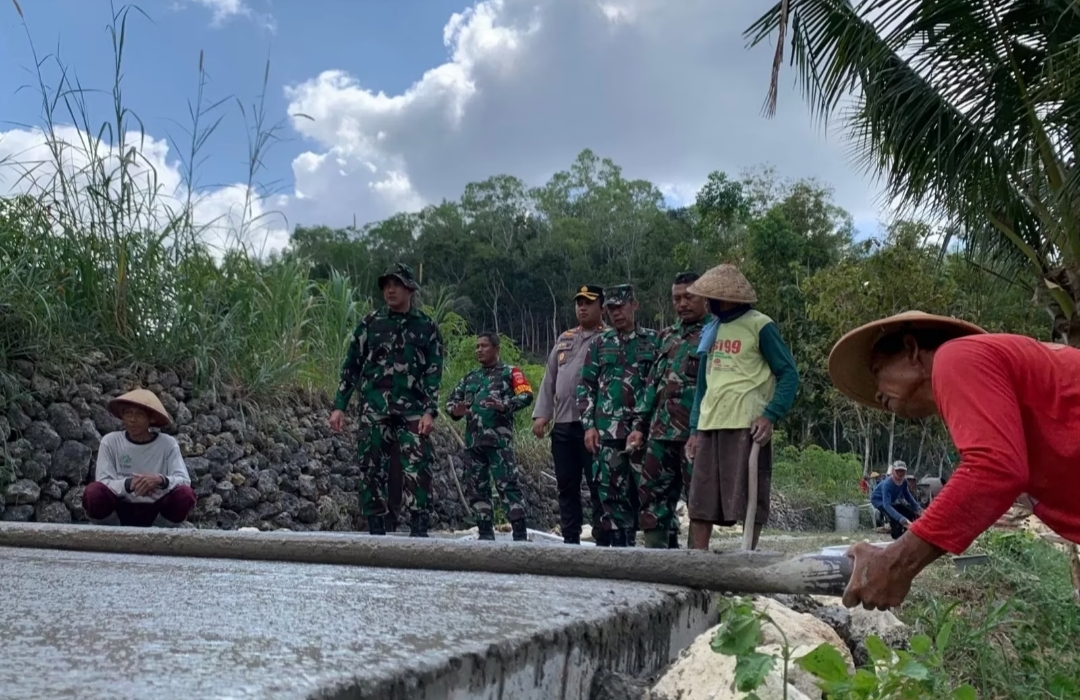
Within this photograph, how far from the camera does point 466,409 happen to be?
752 centimetres

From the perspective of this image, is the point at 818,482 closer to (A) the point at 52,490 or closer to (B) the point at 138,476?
(A) the point at 52,490

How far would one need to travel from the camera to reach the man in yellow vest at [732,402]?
15.1 feet

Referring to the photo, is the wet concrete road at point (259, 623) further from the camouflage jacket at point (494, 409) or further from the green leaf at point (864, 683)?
the camouflage jacket at point (494, 409)

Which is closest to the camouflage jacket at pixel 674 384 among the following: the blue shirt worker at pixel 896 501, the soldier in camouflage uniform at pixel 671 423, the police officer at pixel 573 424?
the soldier in camouflage uniform at pixel 671 423

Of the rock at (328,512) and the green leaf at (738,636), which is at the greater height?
the green leaf at (738,636)

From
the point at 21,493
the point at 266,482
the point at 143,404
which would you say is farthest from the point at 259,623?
the point at 266,482

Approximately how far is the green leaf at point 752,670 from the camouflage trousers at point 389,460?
179 inches

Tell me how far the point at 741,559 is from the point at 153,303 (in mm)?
Result: 5525

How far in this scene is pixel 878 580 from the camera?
78.5 inches

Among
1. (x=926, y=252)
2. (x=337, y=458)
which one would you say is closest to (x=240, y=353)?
(x=337, y=458)

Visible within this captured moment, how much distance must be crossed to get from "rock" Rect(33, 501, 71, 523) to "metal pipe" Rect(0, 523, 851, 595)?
8.51 ft

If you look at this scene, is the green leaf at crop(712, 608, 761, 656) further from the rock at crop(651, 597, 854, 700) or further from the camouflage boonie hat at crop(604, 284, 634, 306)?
the camouflage boonie hat at crop(604, 284, 634, 306)

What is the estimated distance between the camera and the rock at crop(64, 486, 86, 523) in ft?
19.9

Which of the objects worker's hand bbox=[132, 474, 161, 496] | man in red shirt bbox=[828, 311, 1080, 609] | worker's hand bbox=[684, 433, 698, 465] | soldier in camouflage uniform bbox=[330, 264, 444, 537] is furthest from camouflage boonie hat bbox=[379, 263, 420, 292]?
man in red shirt bbox=[828, 311, 1080, 609]
